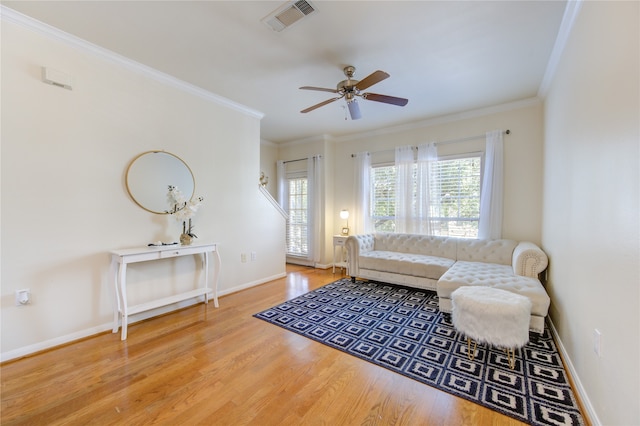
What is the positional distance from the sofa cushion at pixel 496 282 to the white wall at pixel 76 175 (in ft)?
10.2

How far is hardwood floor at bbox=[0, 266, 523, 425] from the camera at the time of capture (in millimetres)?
1568

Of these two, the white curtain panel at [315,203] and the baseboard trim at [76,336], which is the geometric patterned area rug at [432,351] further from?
the white curtain panel at [315,203]

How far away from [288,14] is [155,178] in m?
2.23

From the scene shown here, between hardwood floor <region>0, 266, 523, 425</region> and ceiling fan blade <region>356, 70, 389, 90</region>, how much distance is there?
243 cm

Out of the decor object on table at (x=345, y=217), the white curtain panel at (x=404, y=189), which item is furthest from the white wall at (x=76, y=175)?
the white curtain panel at (x=404, y=189)

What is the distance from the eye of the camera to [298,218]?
598 cm

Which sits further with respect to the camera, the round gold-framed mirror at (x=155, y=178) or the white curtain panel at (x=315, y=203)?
the white curtain panel at (x=315, y=203)

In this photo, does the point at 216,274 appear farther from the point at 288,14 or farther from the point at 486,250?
the point at 486,250

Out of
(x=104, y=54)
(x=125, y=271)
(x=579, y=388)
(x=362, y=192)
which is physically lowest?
(x=579, y=388)

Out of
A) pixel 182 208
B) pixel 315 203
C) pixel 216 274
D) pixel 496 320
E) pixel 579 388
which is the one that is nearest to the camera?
pixel 579 388

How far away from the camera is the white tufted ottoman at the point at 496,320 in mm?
1983

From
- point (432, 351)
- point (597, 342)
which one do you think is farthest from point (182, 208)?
point (597, 342)

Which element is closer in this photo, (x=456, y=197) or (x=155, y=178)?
(x=155, y=178)

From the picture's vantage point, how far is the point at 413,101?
375 centimetres
